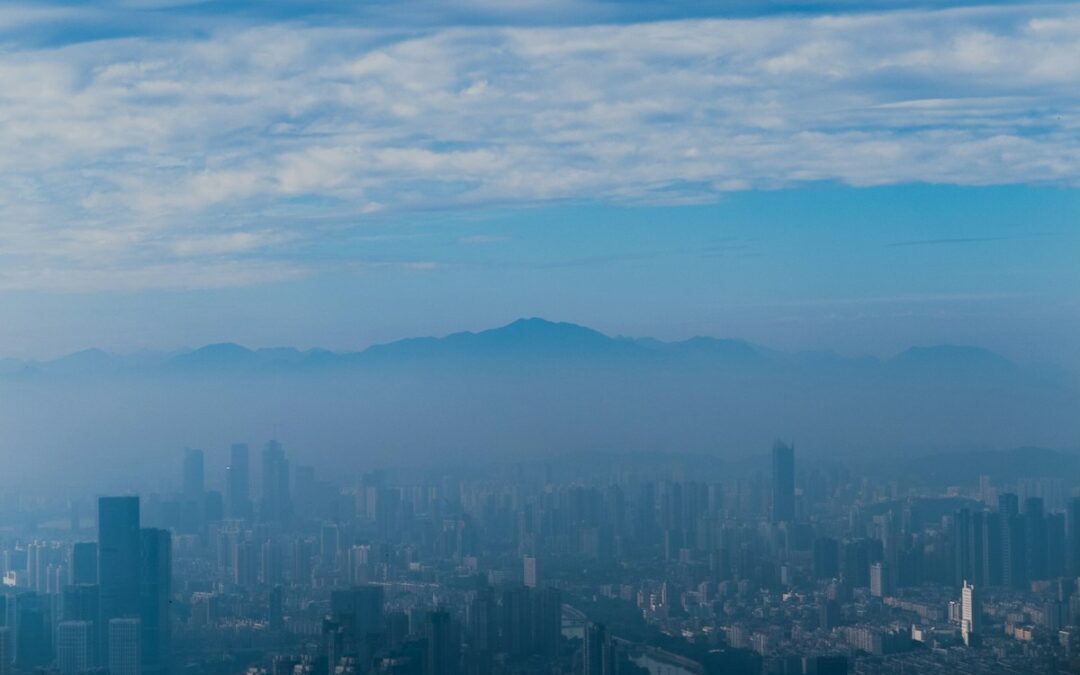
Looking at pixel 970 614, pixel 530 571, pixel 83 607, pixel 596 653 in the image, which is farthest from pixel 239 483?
→ pixel 970 614

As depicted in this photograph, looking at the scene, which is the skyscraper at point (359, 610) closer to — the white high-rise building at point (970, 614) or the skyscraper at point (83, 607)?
the skyscraper at point (83, 607)

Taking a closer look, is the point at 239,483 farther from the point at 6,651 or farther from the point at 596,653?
the point at 596,653

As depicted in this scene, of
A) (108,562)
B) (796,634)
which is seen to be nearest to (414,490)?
(108,562)

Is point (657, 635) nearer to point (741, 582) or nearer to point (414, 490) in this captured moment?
point (741, 582)

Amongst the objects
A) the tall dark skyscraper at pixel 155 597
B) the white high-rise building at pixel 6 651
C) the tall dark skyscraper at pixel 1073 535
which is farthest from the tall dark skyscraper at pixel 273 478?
the tall dark skyscraper at pixel 1073 535

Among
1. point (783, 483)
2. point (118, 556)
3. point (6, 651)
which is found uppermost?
point (783, 483)

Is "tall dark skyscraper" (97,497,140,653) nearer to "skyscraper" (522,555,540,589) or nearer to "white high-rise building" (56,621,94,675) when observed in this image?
"white high-rise building" (56,621,94,675)
